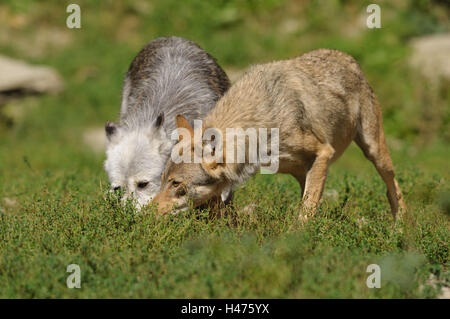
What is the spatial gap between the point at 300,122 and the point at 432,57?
8.34m

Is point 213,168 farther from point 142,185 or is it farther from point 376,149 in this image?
point 376,149

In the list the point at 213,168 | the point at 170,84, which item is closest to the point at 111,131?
the point at 170,84

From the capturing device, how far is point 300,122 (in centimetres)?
603

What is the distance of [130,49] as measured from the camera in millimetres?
15219

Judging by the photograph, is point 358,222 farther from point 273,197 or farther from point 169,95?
point 169,95

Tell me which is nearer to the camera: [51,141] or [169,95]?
[169,95]

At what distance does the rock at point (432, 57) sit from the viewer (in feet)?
42.3

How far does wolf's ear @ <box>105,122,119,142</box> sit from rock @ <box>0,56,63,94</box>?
25.3 feet

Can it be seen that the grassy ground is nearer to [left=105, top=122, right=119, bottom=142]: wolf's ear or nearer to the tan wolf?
the tan wolf

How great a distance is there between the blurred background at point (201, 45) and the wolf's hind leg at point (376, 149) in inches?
161

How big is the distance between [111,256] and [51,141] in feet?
29.8
